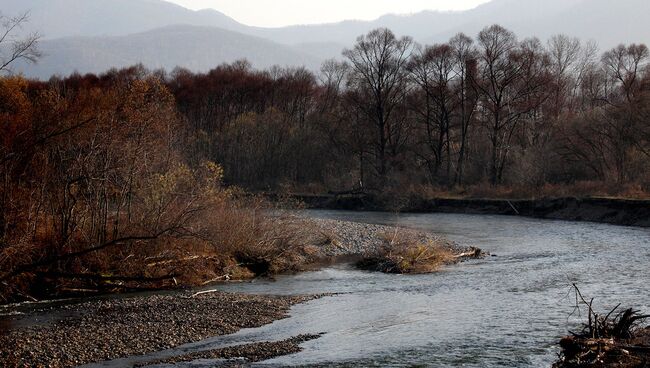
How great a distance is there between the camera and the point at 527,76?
69.6 metres

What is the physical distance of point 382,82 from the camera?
250ft

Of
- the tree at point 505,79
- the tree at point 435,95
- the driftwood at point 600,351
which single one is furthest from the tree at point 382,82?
the driftwood at point 600,351

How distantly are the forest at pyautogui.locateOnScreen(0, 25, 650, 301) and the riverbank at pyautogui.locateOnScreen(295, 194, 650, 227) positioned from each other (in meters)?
1.61

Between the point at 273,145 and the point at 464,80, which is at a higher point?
the point at 464,80

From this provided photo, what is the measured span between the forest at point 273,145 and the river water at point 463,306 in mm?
5160

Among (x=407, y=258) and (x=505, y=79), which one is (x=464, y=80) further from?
(x=407, y=258)

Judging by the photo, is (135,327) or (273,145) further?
(273,145)

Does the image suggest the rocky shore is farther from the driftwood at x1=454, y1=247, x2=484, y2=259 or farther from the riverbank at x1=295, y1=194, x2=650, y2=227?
the riverbank at x1=295, y1=194, x2=650, y2=227

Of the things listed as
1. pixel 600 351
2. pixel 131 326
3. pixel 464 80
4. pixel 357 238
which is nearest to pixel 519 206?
pixel 464 80

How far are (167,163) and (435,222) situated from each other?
29.4m

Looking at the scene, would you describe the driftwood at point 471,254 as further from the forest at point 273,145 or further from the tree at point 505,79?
the tree at point 505,79

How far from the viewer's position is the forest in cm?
2714

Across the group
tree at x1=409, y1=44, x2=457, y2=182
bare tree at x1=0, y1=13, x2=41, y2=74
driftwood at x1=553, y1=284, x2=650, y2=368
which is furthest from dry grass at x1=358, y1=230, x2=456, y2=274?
tree at x1=409, y1=44, x2=457, y2=182

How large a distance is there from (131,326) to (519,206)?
47.7m
